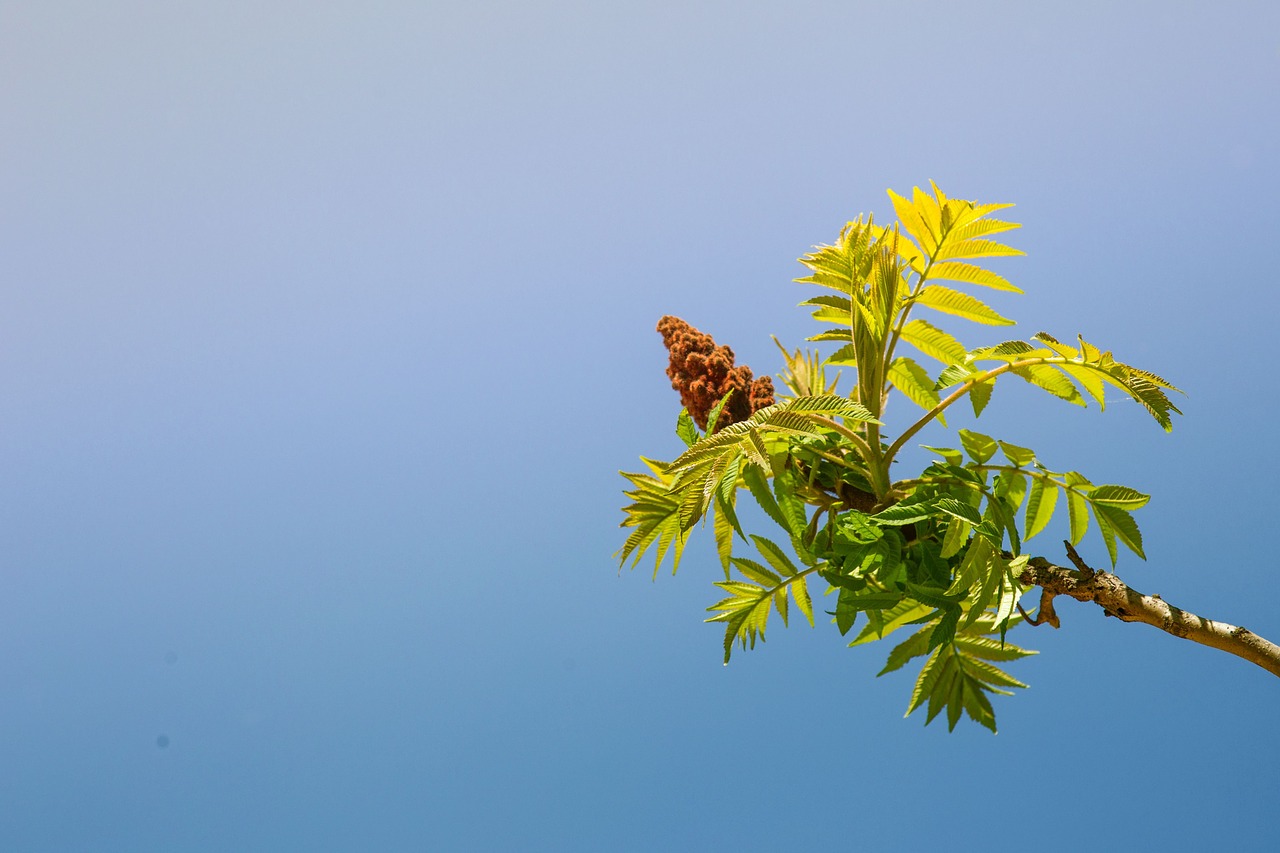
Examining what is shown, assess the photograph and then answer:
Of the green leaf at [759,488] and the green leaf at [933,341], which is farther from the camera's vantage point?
the green leaf at [933,341]

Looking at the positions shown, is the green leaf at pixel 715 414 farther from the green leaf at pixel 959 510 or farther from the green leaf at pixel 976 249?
the green leaf at pixel 976 249

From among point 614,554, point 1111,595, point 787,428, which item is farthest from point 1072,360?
point 614,554

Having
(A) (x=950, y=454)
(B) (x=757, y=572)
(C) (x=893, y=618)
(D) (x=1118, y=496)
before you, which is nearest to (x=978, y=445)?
(A) (x=950, y=454)

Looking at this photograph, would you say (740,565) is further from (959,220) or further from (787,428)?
(959,220)

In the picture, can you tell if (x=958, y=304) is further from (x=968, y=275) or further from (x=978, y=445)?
(x=978, y=445)

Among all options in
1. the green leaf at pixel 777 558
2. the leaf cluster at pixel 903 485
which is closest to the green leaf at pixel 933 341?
the leaf cluster at pixel 903 485

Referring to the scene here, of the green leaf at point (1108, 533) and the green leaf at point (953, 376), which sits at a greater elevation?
the green leaf at point (953, 376)

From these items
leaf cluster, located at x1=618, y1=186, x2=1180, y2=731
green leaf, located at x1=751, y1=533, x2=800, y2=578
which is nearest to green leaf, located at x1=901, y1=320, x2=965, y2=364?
leaf cluster, located at x1=618, y1=186, x2=1180, y2=731
